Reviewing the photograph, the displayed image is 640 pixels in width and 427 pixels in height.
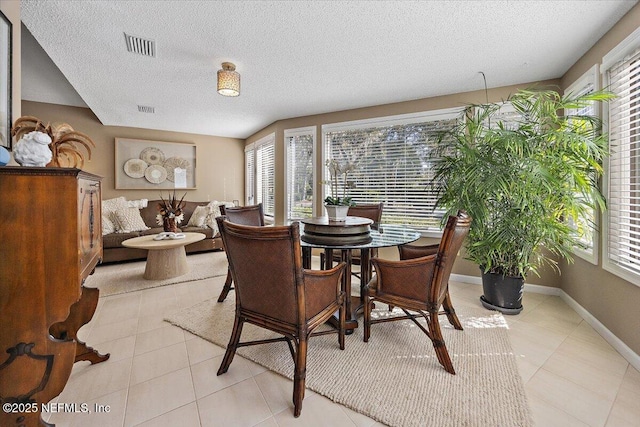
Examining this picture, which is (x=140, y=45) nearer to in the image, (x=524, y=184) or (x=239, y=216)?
(x=239, y=216)

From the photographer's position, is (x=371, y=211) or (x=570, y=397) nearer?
(x=570, y=397)

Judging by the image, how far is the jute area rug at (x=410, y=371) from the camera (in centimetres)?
136

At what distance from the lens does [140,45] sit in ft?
7.74

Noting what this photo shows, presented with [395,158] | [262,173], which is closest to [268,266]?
[395,158]

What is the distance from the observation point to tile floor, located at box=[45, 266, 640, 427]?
1.34 metres

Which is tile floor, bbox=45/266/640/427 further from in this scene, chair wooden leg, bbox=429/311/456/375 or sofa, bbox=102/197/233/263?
sofa, bbox=102/197/233/263

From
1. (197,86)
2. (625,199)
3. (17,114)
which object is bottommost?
(625,199)

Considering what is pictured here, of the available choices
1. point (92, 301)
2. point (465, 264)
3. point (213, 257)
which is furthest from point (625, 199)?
point (213, 257)

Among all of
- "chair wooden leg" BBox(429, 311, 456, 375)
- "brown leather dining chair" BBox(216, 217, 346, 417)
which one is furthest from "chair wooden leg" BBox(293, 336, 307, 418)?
"chair wooden leg" BBox(429, 311, 456, 375)

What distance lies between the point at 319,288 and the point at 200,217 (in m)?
4.16

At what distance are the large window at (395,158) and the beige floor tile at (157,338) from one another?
2.89 m

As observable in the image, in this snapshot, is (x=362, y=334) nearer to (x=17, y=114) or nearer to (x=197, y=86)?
(x=17, y=114)

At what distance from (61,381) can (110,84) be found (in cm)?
337

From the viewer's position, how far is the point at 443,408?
1.39 meters
